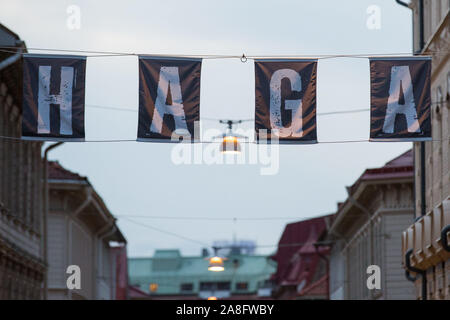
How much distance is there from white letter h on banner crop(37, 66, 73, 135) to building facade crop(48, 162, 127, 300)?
25325 millimetres

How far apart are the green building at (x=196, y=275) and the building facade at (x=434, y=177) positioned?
124021 millimetres

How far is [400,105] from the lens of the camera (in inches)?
876

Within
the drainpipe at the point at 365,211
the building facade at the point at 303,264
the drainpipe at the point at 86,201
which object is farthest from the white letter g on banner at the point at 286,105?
the building facade at the point at 303,264

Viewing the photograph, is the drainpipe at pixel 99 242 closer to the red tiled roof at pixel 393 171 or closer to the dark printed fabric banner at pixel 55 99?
the red tiled roof at pixel 393 171

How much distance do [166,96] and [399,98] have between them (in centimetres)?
400

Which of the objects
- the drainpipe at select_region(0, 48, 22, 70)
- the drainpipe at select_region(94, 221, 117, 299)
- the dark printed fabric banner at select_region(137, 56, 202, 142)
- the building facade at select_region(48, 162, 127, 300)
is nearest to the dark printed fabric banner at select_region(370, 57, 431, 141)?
the dark printed fabric banner at select_region(137, 56, 202, 142)

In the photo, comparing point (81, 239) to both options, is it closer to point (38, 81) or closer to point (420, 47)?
point (420, 47)

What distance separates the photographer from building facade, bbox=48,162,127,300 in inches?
1905

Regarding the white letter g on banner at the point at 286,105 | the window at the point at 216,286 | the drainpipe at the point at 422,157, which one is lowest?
the white letter g on banner at the point at 286,105

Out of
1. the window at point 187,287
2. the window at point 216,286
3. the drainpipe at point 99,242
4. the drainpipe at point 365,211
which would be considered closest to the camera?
the drainpipe at point 365,211

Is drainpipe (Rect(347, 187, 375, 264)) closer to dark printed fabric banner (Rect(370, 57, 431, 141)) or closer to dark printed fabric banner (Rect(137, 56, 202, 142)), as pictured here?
dark printed fabric banner (Rect(370, 57, 431, 141))

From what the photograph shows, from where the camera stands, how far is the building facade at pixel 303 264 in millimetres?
71500

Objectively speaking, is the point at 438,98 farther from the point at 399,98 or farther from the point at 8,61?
the point at 8,61

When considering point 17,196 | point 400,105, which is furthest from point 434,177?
point 17,196
